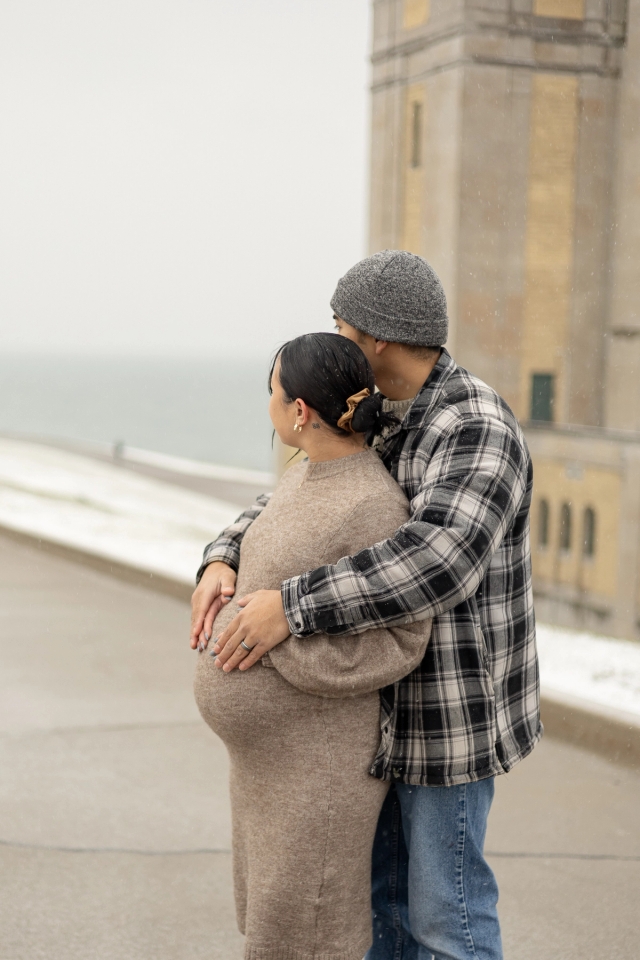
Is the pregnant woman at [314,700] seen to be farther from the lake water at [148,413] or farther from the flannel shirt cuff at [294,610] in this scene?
the lake water at [148,413]

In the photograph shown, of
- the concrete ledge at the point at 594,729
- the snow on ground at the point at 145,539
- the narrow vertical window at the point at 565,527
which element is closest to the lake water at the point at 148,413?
the narrow vertical window at the point at 565,527

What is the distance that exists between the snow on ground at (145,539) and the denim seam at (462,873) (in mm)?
1935

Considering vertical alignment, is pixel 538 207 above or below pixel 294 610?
above

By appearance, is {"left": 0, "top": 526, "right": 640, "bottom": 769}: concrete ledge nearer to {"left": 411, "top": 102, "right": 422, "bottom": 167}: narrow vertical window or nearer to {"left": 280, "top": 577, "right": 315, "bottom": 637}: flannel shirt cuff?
{"left": 280, "top": 577, "right": 315, "bottom": 637}: flannel shirt cuff

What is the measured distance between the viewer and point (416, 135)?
3281 centimetres

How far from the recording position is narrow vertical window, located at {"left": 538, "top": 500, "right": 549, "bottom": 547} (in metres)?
30.9

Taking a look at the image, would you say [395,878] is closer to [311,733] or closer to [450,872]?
[450,872]

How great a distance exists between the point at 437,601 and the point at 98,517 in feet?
33.3

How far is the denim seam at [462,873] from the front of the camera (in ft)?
6.37

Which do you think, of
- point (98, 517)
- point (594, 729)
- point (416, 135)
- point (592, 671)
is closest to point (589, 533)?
point (416, 135)

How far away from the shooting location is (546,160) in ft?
103

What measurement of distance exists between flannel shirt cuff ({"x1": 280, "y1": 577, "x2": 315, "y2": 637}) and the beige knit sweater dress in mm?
26

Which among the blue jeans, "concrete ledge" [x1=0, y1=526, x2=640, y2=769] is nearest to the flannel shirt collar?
the blue jeans

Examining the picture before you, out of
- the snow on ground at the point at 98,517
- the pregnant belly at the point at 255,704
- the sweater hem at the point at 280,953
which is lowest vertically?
the snow on ground at the point at 98,517
